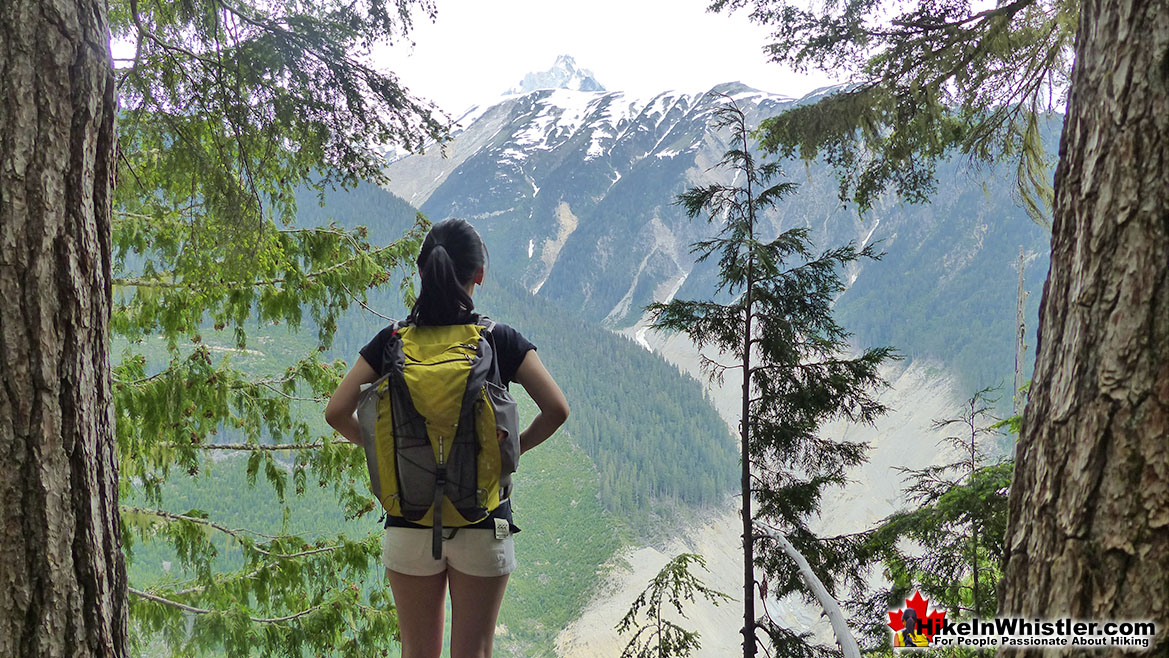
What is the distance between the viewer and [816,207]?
159 m

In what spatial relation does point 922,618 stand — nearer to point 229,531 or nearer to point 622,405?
point 229,531

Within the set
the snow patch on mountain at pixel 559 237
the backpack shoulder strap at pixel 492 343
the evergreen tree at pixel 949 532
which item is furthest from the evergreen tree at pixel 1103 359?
the snow patch on mountain at pixel 559 237

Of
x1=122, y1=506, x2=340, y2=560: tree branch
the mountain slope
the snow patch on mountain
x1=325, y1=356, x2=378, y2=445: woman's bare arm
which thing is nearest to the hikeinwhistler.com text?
x1=325, y1=356, x2=378, y2=445: woman's bare arm

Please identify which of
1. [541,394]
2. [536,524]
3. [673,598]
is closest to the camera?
[541,394]

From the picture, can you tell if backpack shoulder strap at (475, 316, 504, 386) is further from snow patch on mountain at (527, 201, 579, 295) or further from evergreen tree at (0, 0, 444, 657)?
snow patch on mountain at (527, 201, 579, 295)

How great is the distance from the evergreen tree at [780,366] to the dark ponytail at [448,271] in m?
3.50

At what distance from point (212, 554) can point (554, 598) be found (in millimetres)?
73840

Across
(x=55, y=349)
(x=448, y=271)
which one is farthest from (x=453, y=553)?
(x=55, y=349)

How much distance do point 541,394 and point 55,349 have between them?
103 cm

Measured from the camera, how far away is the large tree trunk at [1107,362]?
42.9 inches

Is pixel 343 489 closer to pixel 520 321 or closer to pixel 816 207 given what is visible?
pixel 520 321
